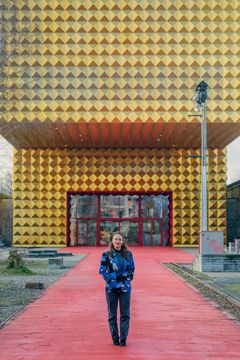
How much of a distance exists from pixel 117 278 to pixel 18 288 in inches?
367

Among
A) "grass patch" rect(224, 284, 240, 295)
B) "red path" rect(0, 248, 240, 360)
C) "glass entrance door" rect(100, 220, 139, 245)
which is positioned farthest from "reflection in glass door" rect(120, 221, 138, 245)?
"red path" rect(0, 248, 240, 360)

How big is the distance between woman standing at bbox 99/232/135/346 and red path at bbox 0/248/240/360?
1.01 feet

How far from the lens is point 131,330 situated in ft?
33.7

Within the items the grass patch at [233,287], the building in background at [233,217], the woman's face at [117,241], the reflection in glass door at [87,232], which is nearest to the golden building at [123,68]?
the building in background at [233,217]

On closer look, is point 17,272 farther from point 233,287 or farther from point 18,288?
point 233,287

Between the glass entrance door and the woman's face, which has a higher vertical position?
the woman's face

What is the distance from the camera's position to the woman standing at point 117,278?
29.2 ft

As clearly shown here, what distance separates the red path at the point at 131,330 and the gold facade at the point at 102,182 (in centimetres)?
3255

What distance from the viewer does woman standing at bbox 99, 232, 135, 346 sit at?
8.89 metres

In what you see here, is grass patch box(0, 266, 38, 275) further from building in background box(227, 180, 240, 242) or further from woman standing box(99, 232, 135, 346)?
building in background box(227, 180, 240, 242)

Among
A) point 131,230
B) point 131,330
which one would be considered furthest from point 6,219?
point 131,330

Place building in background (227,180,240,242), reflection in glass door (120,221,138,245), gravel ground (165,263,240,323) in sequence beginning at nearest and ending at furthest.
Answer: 1. gravel ground (165,263,240,323)
2. building in background (227,180,240,242)
3. reflection in glass door (120,221,138,245)

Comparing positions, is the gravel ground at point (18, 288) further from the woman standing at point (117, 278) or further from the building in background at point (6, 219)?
the building in background at point (6, 219)

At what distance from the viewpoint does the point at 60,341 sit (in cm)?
930
